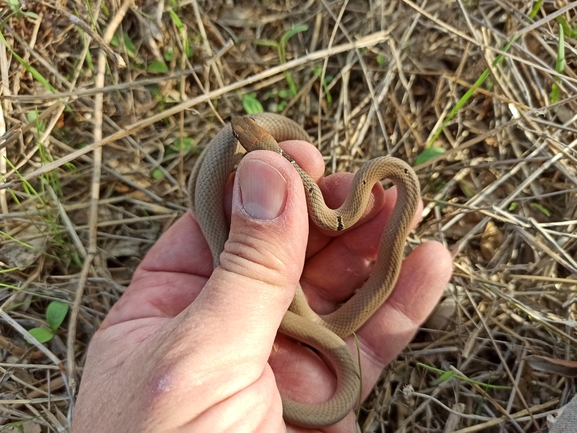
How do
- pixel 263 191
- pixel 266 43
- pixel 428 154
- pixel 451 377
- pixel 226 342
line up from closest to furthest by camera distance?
pixel 226 342 → pixel 263 191 → pixel 451 377 → pixel 428 154 → pixel 266 43

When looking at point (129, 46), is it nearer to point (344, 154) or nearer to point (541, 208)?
point (344, 154)

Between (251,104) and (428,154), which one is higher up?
(251,104)

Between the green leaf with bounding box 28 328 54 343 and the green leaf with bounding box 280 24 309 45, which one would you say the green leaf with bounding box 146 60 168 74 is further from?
the green leaf with bounding box 28 328 54 343

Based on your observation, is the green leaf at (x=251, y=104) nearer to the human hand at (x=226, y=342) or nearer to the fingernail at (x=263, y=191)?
the human hand at (x=226, y=342)

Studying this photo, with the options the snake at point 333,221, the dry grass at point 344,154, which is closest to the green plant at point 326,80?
the dry grass at point 344,154

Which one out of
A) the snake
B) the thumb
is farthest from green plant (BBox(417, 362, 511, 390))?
the thumb

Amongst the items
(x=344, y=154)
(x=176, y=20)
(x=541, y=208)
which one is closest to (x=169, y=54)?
(x=176, y=20)

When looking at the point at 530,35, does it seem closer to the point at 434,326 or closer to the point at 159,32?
the point at 434,326
